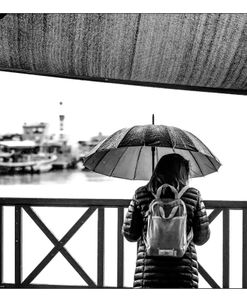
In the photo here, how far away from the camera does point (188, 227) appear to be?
172cm

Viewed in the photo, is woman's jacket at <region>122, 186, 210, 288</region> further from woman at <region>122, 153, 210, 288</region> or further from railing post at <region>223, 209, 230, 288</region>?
railing post at <region>223, 209, 230, 288</region>

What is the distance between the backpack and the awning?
0.79m

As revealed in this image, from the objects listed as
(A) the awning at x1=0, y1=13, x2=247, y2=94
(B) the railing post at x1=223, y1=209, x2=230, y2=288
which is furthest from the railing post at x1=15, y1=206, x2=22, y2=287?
(B) the railing post at x1=223, y1=209, x2=230, y2=288

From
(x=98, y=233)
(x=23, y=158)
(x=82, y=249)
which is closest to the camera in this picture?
(x=98, y=233)

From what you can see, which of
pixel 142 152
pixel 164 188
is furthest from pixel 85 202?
pixel 164 188

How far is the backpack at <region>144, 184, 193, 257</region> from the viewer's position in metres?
1.66

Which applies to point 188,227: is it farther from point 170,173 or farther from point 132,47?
point 132,47

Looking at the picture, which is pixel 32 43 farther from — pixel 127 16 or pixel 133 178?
pixel 133 178

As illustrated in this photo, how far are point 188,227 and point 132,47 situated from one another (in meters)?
0.97

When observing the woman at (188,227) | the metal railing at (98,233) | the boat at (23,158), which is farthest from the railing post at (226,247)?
the boat at (23,158)

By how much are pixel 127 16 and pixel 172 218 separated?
38.3 inches

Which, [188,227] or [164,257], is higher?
[188,227]

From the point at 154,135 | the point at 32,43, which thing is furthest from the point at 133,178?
the point at 32,43

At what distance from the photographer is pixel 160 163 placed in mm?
1719
